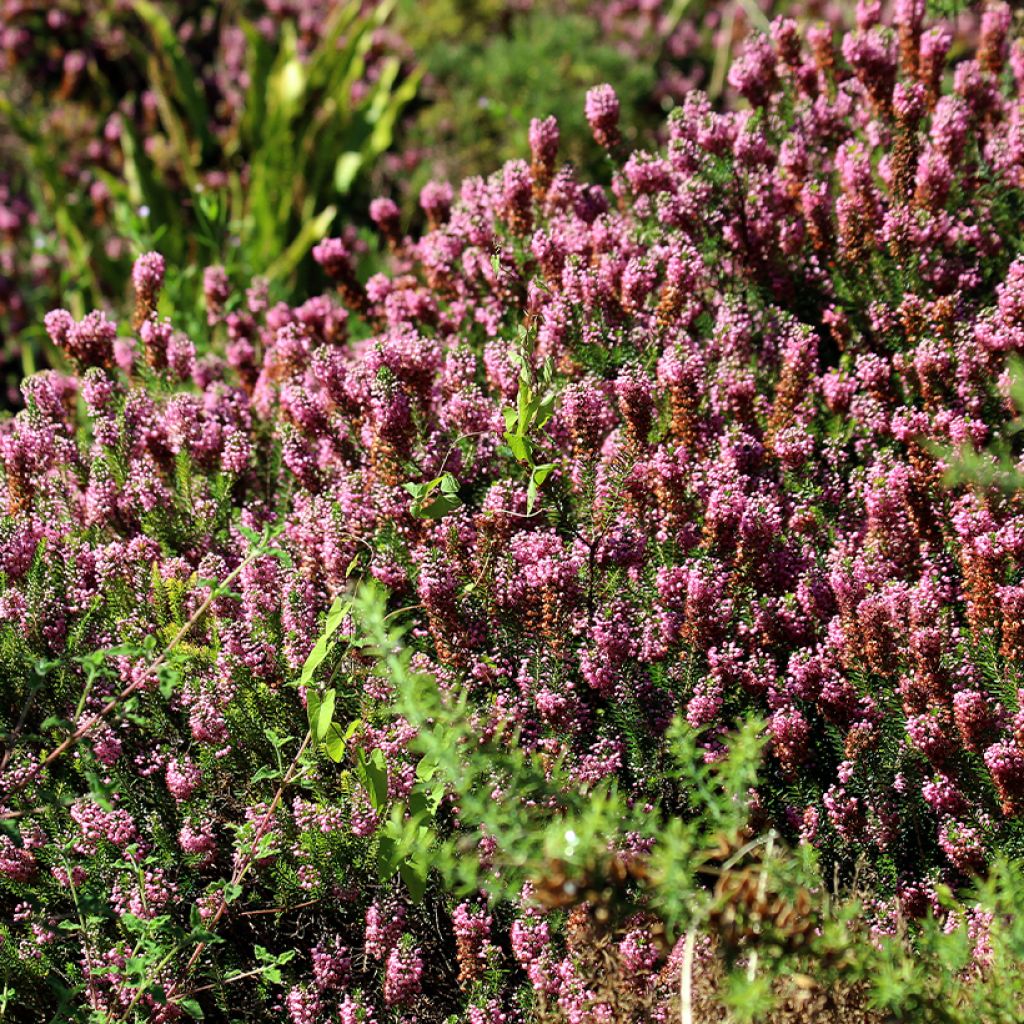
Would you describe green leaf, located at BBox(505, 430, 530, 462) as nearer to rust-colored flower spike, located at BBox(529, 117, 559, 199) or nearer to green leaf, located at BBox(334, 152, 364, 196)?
rust-colored flower spike, located at BBox(529, 117, 559, 199)

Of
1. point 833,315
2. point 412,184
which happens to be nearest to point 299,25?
point 412,184

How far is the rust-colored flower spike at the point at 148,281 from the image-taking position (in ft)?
11.9

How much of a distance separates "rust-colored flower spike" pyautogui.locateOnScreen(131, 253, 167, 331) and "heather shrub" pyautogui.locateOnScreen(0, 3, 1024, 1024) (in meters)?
0.03

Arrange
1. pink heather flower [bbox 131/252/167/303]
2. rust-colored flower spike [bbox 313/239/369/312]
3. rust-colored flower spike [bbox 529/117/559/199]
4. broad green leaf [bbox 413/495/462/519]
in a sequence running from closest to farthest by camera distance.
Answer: broad green leaf [bbox 413/495/462/519] < pink heather flower [bbox 131/252/167/303] < rust-colored flower spike [bbox 529/117/559/199] < rust-colored flower spike [bbox 313/239/369/312]

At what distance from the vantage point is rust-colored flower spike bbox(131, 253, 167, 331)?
11.9ft

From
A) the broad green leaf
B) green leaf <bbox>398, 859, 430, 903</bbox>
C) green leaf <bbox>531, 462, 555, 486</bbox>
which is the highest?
the broad green leaf

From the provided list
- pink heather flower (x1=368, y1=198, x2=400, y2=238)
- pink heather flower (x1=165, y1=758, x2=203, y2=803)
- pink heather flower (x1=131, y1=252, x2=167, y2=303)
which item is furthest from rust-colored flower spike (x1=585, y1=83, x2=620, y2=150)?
pink heather flower (x1=165, y1=758, x2=203, y2=803)

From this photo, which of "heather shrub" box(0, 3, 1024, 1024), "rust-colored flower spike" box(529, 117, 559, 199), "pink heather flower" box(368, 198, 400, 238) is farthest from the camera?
"pink heather flower" box(368, 198, 400, 238)

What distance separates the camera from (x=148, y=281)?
3.63 metres

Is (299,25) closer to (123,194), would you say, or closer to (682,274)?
(123,194)

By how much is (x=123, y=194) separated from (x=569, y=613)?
4638 mm

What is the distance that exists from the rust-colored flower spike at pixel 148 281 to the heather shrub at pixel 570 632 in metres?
0.03

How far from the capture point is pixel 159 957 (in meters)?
2.40

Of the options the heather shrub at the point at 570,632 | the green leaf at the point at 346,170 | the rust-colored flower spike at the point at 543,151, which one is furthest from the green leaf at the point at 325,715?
the green leaf at the point at 346,170
